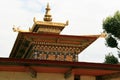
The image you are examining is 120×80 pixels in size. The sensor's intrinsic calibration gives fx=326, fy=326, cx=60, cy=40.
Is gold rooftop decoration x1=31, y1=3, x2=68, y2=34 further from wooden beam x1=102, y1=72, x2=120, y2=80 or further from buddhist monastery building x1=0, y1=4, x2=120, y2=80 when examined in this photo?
wooden beam x1=102, y1=72, x2=120, y2=80

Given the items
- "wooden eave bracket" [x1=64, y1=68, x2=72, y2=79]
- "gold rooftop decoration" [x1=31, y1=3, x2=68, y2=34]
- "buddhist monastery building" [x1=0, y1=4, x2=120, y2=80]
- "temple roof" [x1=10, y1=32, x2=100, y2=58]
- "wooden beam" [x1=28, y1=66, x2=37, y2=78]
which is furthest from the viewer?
"gold rooftop decoration" [x1=31, y1=3, x2=68, y2=34]

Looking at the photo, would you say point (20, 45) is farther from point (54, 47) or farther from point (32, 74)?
point (32, 74)

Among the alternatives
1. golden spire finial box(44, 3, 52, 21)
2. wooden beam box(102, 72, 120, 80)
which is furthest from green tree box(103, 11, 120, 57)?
wooden beam box(102, 72, 120, 80)

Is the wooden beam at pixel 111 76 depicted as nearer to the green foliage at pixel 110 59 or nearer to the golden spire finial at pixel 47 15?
the golden spire finial at pixel 47 15

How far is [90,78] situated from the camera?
19.3 m

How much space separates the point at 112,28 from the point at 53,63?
29.2m

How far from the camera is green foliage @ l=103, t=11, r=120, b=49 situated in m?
44.8

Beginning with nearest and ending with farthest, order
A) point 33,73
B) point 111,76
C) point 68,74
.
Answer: point 33,73 < point 68,74 < point 111,76

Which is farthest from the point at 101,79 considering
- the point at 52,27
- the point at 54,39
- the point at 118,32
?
the point at 118,32

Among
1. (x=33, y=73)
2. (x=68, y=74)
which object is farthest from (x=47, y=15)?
(x=33, y=73)

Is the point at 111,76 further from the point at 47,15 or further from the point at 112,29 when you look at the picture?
the point at 112,29

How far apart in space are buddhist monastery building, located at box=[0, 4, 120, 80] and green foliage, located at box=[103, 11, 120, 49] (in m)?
18.4

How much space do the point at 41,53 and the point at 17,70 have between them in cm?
802

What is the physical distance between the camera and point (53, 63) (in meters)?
17.0
